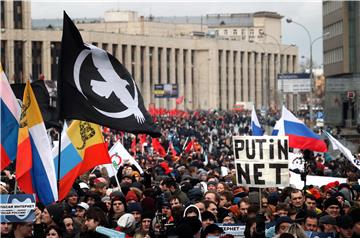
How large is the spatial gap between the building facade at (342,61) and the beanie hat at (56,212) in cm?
5259

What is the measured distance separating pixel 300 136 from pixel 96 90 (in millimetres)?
10079

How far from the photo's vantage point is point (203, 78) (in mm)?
144000

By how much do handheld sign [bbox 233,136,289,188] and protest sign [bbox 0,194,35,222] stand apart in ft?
11.1

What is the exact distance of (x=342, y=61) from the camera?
258ft

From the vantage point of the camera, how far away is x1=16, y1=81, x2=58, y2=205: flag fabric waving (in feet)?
49.8

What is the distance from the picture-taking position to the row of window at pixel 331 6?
263 ft

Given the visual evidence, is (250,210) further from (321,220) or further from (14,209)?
(14,209)

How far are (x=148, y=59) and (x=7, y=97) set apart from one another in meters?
116

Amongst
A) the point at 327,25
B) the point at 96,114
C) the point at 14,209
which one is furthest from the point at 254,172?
the point at 327,25

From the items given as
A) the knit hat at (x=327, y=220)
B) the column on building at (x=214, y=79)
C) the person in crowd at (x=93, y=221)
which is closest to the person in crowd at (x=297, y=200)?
the knit hat at (x=327, y=220)

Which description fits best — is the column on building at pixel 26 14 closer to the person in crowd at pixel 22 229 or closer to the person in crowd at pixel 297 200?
the person in crowd at pixel 297 200

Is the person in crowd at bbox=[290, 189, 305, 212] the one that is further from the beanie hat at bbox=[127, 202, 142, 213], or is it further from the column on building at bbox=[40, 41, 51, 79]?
the column on building at bbox=[40, 41, 51, 79]

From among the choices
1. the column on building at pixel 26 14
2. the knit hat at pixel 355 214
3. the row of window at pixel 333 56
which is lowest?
the knit hat at pixel 355 214

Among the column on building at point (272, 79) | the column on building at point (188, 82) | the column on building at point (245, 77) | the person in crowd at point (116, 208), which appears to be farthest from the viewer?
the column on building at point (272, 79)
